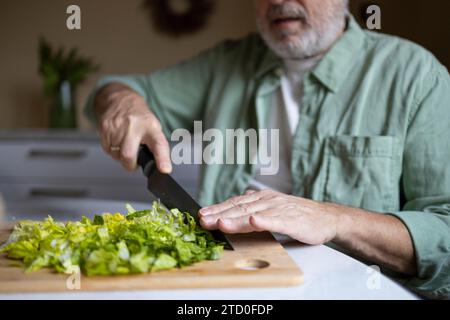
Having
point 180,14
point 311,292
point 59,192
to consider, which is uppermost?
point 180,14

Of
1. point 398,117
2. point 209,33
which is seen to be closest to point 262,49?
point 398,117

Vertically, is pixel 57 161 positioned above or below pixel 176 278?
below

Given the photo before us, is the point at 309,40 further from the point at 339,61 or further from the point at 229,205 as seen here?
the point at 229,205

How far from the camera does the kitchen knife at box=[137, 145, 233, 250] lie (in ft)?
2.68

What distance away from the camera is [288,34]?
122 cm

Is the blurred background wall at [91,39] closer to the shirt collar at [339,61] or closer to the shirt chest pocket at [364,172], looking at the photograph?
the shirt collar at [339,61]

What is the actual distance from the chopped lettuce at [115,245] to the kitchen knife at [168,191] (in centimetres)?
3

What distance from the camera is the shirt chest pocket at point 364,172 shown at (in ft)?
3.62

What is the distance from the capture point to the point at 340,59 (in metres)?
1.24

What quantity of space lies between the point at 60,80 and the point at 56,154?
1.33 feet

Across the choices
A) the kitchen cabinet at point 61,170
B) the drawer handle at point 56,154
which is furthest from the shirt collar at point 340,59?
the drawer handle at point 56,154

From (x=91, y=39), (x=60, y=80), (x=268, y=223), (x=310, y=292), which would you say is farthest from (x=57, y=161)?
(x=310, y=292)

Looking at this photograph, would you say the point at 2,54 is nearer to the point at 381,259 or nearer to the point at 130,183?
the point at 130,183

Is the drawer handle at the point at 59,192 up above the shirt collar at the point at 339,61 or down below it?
below
